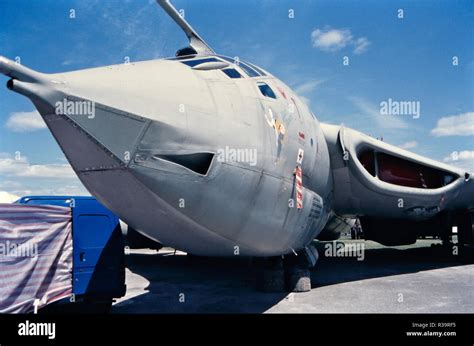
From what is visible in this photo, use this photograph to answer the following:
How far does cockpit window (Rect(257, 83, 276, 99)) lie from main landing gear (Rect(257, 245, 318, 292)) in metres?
4.46

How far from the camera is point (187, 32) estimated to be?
685 centimetres

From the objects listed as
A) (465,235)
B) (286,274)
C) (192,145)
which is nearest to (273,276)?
(286,274)

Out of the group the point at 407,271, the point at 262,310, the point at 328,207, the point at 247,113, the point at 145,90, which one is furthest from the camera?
the point at 407,271

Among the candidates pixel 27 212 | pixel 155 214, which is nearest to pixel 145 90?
pixel 155 214

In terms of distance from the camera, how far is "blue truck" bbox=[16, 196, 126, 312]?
7285mm

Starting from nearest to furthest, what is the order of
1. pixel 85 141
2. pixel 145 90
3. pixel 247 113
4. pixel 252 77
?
1. pixel 85 141
2. pixel 145 90
3. pixel 247 113
4. pixel 252 77

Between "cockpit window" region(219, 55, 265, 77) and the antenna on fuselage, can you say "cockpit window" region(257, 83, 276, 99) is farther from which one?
the antenna on fuselage

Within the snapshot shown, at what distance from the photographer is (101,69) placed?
4410 mm

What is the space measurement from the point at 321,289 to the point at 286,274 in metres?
1.02

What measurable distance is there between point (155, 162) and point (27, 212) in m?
3.61

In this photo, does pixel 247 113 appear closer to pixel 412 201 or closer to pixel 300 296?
pixel 300 296

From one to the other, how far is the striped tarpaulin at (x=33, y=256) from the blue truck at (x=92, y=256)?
17cm

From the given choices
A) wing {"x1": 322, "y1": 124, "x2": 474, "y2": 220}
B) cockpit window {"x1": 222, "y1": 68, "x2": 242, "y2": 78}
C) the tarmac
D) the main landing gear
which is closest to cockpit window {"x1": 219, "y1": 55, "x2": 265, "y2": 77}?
cockpit window {"x1": 222, "y1": 68, "x2": 242, "y2": 78}

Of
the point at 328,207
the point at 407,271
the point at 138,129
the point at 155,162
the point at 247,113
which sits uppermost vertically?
the point at 247,113
